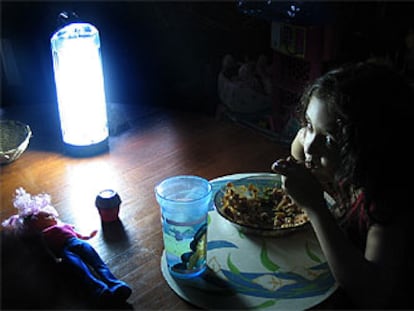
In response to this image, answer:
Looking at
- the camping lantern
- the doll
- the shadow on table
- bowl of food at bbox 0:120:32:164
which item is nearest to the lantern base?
the camping lantern

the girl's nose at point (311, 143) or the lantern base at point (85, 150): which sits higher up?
the girl's nose at point (311, 143)

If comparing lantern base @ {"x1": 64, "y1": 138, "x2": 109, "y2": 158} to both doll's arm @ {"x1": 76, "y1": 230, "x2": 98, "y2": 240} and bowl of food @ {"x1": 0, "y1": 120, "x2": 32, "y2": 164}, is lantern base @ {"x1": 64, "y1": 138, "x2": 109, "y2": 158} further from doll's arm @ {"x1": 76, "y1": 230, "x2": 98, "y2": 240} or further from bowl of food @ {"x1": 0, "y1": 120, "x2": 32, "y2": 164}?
doll's arm @ {"x1": 76, "y1": 230, "x2": 98, "y2": 240}

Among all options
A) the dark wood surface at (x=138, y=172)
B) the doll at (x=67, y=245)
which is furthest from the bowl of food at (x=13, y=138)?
the doll at (x=67, y=245)

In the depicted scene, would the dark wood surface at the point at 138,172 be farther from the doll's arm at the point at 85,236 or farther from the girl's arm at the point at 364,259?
the girl's arm at the point at 364,259

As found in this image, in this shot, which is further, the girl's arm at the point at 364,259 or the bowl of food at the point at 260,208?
the bowl of food at the point at 260,208

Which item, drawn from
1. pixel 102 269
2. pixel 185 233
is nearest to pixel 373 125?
pixel 185 233

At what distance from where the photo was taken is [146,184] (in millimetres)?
1262

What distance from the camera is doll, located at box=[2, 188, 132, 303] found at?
0.89 m

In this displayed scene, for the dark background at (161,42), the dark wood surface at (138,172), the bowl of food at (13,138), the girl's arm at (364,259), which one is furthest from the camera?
the dark background at (161,42)

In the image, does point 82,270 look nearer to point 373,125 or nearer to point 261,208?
point 261,208

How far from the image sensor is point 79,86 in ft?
4.68

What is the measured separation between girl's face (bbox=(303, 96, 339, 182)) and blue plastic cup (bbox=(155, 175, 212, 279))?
207mm

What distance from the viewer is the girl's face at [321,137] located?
0.95 meters

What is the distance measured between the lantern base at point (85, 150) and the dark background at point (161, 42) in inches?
28.2
